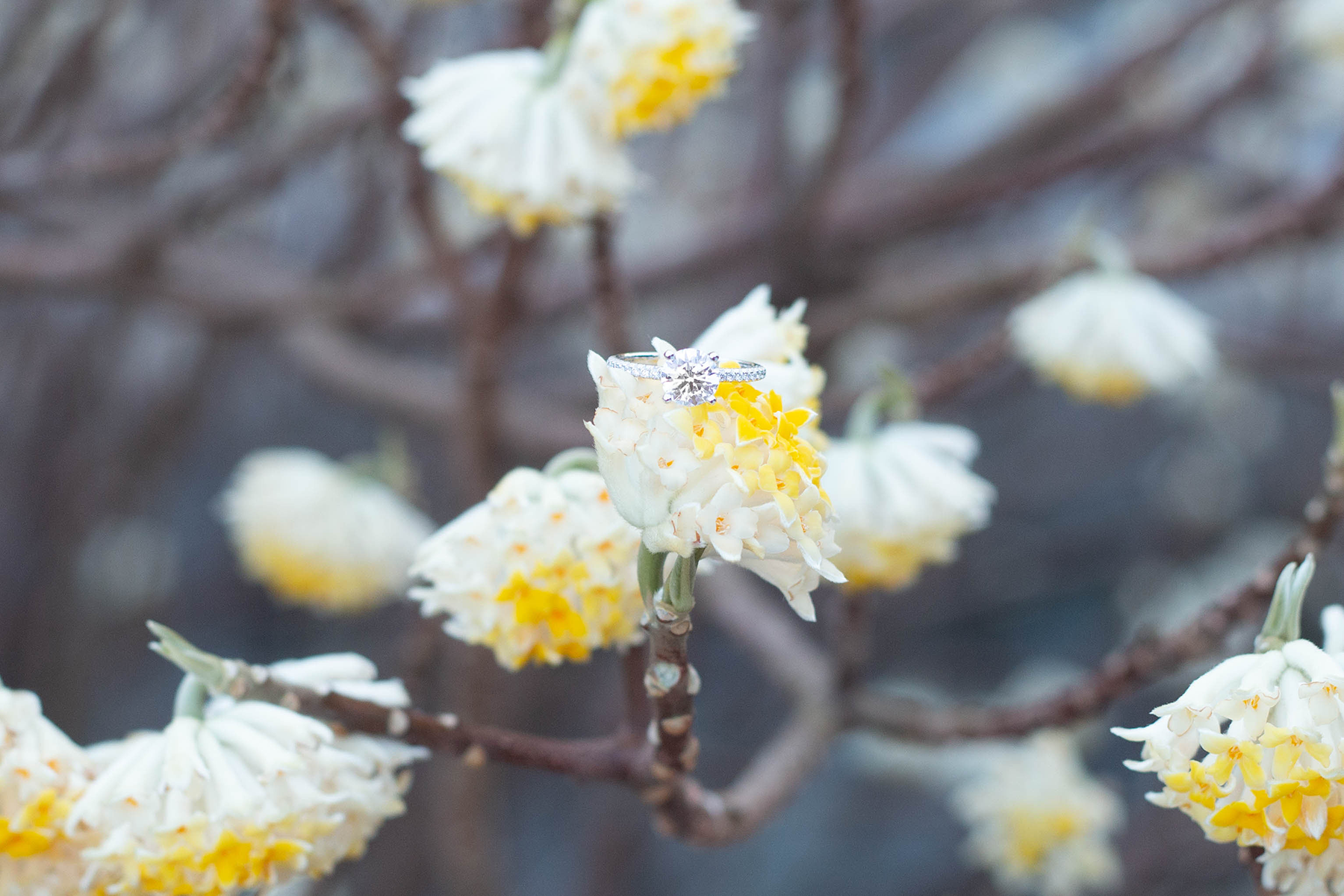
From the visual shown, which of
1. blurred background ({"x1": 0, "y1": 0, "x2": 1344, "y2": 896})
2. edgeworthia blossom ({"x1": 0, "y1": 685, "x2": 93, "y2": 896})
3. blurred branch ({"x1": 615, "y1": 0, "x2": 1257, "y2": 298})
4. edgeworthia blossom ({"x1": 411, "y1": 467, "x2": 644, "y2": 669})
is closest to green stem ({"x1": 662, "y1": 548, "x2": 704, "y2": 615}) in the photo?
edgeworthia blossom ({"x1": 411, "y1": 467, "x2": 644, "y2": 669})

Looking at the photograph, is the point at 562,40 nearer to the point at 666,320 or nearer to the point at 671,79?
the point at 671,79

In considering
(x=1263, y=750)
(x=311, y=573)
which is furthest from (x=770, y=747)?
(x=1263, y=750)

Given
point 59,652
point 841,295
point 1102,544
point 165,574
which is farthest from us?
point 1102,544

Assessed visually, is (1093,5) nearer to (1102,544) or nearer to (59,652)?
(1102,544)

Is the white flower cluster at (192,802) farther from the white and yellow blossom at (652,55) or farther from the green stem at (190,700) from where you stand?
the white and yellow blossom at (652,55)

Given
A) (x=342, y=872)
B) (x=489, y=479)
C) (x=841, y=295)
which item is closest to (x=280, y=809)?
(x=489, y=479)
